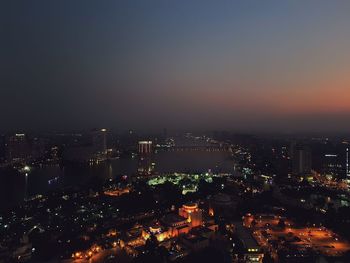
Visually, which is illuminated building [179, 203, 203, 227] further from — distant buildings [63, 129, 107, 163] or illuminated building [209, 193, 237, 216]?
distant buildings [63, 129, 107, 163]

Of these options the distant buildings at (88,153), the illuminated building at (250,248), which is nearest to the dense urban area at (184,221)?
the illuminated building at (250,248)

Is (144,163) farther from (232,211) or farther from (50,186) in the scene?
(232,211)

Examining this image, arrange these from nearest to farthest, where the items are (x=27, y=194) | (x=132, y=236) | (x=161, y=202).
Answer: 1. (x=132, y=236)
2. (x=161, y=202)
3. (x=27, y=194)

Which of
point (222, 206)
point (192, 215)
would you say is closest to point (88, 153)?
point (222, 206)

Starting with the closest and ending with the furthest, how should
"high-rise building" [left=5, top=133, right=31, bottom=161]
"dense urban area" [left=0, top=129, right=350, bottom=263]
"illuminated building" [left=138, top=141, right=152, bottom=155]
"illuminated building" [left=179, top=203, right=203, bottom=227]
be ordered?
"dense urban area" [left=0, top=129, right=350, bottom=263] < "illuminated building" [left=179, top=203, right=203, bottom=227] < "high-rise building" [left=5, top=133, right=31, bottom=161] < "illuminated building" [left=138, top=141, right=152, bottom=155]

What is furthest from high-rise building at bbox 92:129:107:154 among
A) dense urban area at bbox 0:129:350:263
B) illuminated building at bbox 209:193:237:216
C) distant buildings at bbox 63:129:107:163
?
illuminated building at bbox 209:193:237:216

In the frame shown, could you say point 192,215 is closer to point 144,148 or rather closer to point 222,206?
point 222,206

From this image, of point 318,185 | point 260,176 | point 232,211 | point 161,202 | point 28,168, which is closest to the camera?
point 232,211

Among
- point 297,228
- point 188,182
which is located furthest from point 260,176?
point 297,228
